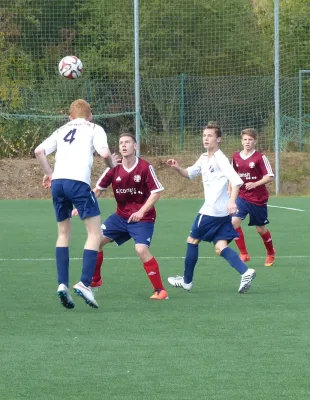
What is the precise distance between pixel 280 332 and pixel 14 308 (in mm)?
2166

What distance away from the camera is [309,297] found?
8312 mm

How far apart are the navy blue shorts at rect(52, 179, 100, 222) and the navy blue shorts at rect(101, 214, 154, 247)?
1.95 ft

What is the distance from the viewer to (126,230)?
8.56m

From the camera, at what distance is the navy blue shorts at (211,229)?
884 cm

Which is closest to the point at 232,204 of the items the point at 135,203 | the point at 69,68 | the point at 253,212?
the point at 135,203

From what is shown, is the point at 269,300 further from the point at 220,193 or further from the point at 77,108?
the point at 77,108

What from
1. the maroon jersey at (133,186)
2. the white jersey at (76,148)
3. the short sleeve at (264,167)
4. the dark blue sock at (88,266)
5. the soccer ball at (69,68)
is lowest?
the dark blue sock at (88,266)

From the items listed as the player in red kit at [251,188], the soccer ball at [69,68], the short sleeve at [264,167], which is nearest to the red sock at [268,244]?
the player in red kit at [251,188]

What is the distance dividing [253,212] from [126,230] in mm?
3160

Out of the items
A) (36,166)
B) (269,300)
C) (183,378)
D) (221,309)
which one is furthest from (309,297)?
(36,166)

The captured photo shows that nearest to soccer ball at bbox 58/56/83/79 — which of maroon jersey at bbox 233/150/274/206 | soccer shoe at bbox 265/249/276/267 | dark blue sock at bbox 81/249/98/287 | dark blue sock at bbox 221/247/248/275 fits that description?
maroon jersey at bbox 233/150/274/206

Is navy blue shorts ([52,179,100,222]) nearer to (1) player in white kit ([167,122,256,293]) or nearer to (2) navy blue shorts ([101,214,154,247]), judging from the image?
(2) navy blue shorts ([101,214,154,247])

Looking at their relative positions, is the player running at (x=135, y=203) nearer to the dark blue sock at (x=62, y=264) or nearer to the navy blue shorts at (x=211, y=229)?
the navy blue shorts at (x=211, y=229)

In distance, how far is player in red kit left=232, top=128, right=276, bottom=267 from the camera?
11250 mm
